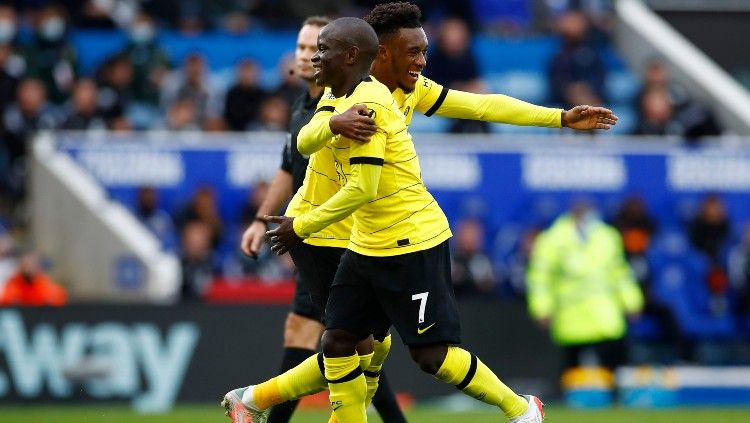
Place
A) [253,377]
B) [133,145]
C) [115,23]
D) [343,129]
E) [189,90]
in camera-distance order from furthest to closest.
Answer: [115,23], [189,90], [133,145], [253,377], [343,129]

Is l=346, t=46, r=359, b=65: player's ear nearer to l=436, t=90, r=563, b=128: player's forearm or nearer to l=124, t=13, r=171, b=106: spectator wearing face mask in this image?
l=436, t=90, r=563, b=128: player's forearm

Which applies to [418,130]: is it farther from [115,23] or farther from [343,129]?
[343,129]

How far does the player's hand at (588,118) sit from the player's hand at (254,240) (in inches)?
75.4

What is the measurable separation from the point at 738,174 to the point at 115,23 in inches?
298

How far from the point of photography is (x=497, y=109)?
26.6 ft

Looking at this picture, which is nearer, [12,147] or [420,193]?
[420,193]

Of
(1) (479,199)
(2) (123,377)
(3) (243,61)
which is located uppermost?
(3) (243,61)

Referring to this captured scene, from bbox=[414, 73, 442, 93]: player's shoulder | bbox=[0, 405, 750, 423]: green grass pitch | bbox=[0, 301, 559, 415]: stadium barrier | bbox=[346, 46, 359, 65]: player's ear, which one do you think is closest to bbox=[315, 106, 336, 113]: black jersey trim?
bbox=[346, 46, 359, 65]: player's ear

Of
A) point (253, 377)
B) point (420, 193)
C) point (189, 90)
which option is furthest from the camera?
point (189, 90)

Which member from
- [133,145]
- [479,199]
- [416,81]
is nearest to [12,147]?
[133,145]

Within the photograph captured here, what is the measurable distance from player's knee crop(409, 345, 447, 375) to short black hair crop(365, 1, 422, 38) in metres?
1.56

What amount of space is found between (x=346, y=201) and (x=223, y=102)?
10.2 meters

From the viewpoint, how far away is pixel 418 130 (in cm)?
1798

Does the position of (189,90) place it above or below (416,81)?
below
